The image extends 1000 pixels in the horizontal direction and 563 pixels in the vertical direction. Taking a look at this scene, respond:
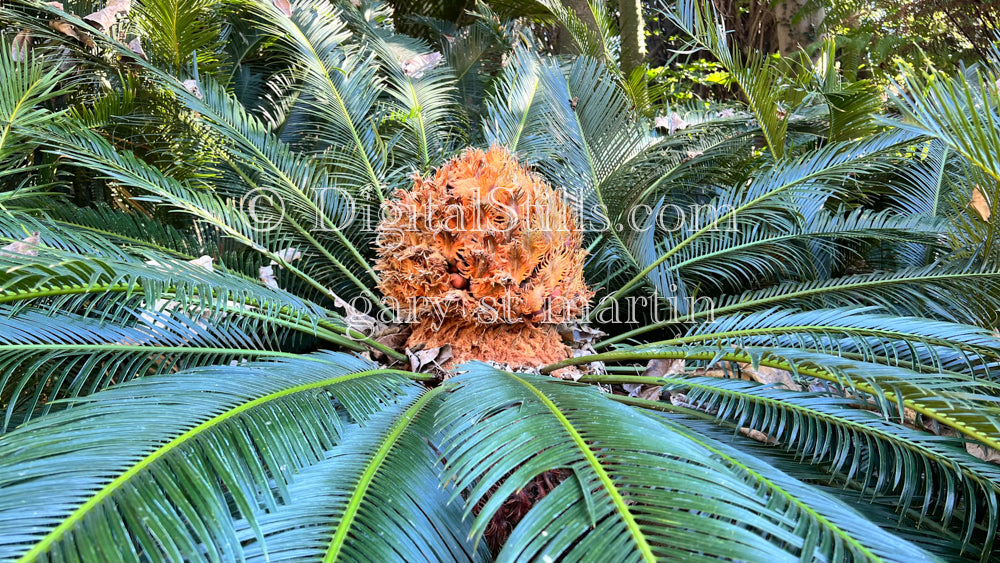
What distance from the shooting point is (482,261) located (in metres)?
1.90

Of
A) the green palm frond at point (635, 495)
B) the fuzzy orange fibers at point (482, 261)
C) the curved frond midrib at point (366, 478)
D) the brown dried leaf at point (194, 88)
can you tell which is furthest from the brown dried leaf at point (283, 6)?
the green palm frond at point (635, 495)

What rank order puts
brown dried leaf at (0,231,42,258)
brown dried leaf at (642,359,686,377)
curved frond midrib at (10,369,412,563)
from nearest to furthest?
1. curved frond midrib at (10,369,412,563)
2. brown dried leaf at (0,231,42,258)
3. brown dried leaf at (642,359,686,377)

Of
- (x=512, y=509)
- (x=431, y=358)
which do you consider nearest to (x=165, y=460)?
(x=512, y=509)

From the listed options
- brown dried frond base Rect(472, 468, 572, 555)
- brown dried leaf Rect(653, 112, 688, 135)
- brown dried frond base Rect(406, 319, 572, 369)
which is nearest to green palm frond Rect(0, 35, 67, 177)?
brown dried frond base Rect(406, 319, 572, 369)

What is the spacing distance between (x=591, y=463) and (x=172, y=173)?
243cm

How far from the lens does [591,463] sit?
0.94m

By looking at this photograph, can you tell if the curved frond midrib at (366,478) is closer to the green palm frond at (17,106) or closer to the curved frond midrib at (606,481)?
the curved frond midrib at (606,481)

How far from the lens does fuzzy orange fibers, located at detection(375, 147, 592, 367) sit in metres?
1.91

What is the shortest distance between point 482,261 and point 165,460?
3.83 ft

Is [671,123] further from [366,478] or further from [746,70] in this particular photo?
[366,478]

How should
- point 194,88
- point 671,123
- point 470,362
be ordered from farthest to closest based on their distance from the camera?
point 671,123
point 194,88
point 470,362

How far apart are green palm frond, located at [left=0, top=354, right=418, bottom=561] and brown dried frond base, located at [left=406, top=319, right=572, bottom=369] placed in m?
0.65

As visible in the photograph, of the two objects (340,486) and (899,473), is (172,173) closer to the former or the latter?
(340,486)

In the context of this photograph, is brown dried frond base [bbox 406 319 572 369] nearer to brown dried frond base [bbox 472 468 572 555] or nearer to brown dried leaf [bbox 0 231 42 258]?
brown dried frond base [bbox 472 468 572 555]
